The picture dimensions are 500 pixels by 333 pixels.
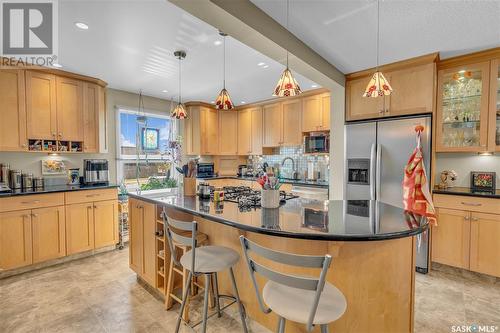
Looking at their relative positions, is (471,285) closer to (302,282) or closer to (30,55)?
(302,282)

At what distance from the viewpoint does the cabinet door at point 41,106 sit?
3.13m

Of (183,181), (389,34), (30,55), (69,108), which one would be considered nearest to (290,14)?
(389,34)

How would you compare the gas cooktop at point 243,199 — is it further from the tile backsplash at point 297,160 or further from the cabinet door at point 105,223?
the tile backsplash at point 297,160

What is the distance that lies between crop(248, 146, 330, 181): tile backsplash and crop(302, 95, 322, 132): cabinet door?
1.74ft

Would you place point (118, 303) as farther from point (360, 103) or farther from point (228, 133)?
point (228, 133)

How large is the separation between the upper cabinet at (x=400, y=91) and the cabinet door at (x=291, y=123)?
4.01ft

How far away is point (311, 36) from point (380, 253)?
2047 millimetres

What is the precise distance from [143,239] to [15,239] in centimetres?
170

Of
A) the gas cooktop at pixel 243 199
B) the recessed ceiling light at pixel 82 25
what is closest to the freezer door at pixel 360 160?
the gas cooktop at pixel 243 199

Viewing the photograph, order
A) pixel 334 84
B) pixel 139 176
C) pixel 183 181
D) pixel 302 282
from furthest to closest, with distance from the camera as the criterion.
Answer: pixel 139 176 < pixel 334 84 < pixel 183 181 < pixel 302 282

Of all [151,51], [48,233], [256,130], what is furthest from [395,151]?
[48,233]

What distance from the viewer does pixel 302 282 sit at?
106 centimetres

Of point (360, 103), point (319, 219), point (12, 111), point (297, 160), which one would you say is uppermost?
point (360, 103)

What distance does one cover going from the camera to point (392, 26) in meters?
2.19
